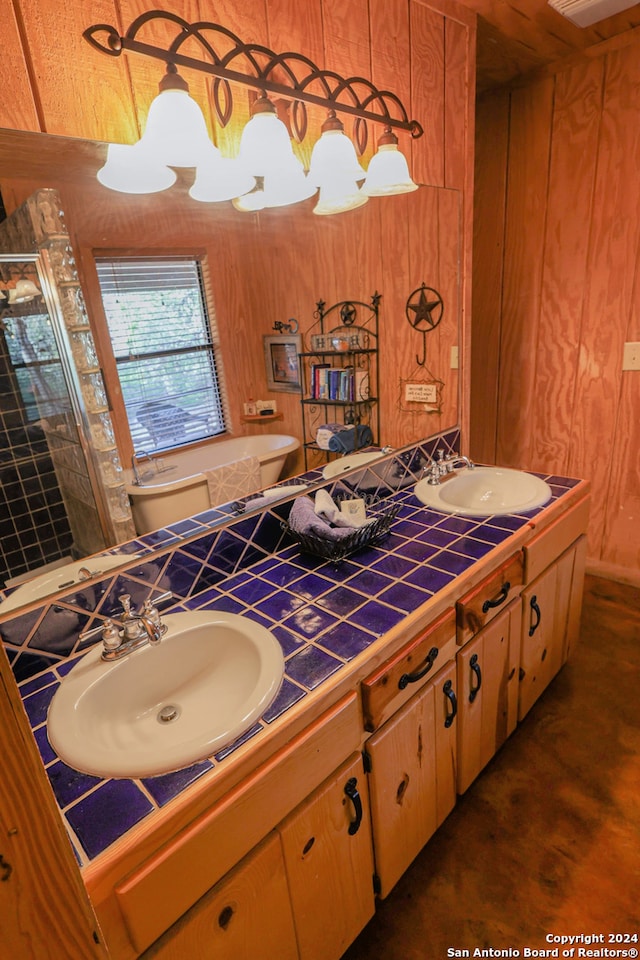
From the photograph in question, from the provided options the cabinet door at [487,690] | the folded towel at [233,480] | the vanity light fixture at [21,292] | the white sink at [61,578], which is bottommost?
the cabinet door at [487,690]

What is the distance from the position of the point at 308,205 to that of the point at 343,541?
97 cm

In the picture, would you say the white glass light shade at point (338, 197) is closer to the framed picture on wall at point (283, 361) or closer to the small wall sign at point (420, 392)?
the framed picture on wall at point (283, 361)

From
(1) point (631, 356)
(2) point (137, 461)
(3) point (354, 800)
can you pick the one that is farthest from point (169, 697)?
(1) point (631, 356)

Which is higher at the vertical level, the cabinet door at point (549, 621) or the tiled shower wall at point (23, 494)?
the tiled shower wall at point (23, 494)

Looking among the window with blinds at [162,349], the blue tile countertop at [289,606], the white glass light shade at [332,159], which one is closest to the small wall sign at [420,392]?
the blue tile countertop at [289,606]

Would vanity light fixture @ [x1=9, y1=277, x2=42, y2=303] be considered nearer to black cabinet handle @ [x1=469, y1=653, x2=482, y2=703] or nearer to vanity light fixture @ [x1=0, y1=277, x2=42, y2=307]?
vanity light fixture @ [x1=0, y1=277, x2=42, y2=307]

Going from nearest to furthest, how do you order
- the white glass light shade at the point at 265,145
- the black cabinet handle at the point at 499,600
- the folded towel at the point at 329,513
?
the white glass light shade at the point at 265,145 → the black cabinet handle at the point at 499,600 → the folded towel at the point at 329,513

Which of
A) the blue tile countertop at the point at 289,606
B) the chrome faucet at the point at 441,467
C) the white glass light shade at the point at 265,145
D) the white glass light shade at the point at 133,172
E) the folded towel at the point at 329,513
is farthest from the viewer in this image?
the chrome faucet at the point at 441,467

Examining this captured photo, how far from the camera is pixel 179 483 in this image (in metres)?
1.24

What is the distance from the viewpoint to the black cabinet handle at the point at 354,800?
0.97m

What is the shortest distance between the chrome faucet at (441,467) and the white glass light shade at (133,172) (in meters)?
1.22

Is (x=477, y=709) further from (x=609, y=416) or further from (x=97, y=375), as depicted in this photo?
(x=609, y=416)

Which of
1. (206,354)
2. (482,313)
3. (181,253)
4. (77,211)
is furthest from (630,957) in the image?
(482,313)

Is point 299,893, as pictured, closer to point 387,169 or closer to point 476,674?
point 476,674
